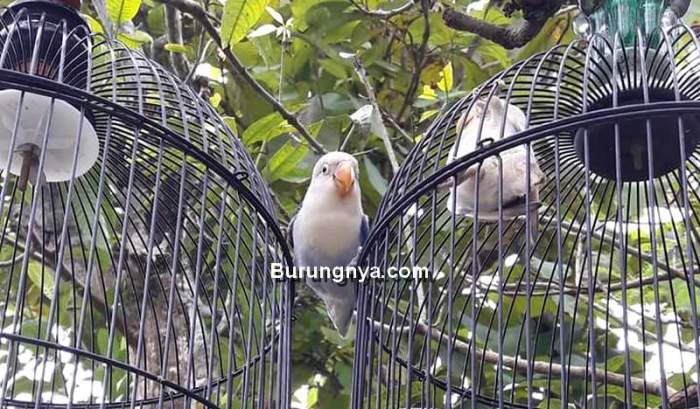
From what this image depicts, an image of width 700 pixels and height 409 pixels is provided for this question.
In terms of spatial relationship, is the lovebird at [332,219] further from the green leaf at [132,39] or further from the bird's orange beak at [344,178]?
the green leaf at [132,39]

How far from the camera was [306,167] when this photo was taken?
215 cm

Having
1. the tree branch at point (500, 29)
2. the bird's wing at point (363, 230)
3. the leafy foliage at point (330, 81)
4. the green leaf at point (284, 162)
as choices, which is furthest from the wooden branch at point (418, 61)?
the bird's wing at point (363, 230)

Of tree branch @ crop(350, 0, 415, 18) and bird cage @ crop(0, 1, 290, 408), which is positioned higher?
tree branch @ crop(350, 0, 415, 18)

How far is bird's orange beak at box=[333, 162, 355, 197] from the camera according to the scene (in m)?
1.59

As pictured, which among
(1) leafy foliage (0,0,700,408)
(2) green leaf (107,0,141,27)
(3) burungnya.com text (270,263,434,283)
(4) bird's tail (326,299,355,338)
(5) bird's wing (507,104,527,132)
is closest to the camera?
(3) burungnya.com text (270,263,434,283)

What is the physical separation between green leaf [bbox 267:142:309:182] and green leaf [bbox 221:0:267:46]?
0.27 m

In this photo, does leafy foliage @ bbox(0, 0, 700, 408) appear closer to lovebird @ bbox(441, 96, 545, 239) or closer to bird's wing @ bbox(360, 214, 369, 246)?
bird's wing @ bbox(360, 214, 369, 246)

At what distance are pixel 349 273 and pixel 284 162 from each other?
0.67 meters

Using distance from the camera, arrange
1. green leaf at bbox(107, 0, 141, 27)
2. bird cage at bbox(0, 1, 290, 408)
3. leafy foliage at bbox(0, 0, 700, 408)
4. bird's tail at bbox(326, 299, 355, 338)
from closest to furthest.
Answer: bird cage at bbox(0, 1, 290, 408) → bird's tail at bbox(326, 299, 355, 338) → green leaf at bbox(107, 0, 141, 27) → leafy foliage at bbox(0, 0, 700, 408)

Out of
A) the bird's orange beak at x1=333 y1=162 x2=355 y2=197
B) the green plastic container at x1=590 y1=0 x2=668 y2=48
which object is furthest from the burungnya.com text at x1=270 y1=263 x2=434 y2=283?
the green plastic container at x1=590 y1=0 x2=668 y2=48

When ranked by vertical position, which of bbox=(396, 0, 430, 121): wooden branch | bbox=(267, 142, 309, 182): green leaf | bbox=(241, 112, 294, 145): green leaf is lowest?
bbox=(267, 142, 309, 182): green leaf

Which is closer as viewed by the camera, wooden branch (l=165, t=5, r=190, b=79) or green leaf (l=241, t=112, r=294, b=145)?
green leaf (l=241, t=112, r=294, b=145)

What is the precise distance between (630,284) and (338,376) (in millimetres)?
716

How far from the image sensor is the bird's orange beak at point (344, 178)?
→ 62.7 inches
